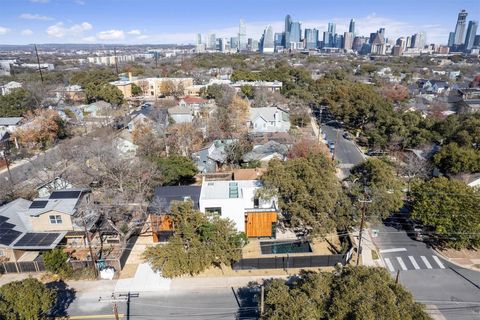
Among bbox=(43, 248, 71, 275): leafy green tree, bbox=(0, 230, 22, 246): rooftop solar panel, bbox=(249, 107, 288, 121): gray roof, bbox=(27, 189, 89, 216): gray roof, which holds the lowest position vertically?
bbox=(43, 248, 71, 275): leafy green tree

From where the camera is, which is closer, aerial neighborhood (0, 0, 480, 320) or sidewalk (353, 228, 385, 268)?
aerial neighborhood (0, 0, 480, 320)

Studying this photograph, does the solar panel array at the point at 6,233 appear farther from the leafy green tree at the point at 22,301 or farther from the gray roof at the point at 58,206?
the leafy green tree at the point at 22,301

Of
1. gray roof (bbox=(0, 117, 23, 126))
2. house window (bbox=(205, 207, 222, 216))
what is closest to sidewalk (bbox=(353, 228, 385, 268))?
house window (bbox=(205, 207, 222, 216))

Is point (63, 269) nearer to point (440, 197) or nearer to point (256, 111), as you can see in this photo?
point (440, 197)

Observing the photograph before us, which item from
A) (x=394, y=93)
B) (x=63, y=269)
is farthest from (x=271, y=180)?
(x=394, y=93)

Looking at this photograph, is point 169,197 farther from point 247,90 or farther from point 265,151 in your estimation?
point 247,90

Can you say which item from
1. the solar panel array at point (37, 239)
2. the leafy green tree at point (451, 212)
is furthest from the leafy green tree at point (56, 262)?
the leafy green tree at point (451, 212)

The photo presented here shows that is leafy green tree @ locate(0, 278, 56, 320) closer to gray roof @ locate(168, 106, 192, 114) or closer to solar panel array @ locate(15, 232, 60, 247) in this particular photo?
solar panel array @ locate(15, 232, 60, 247)
